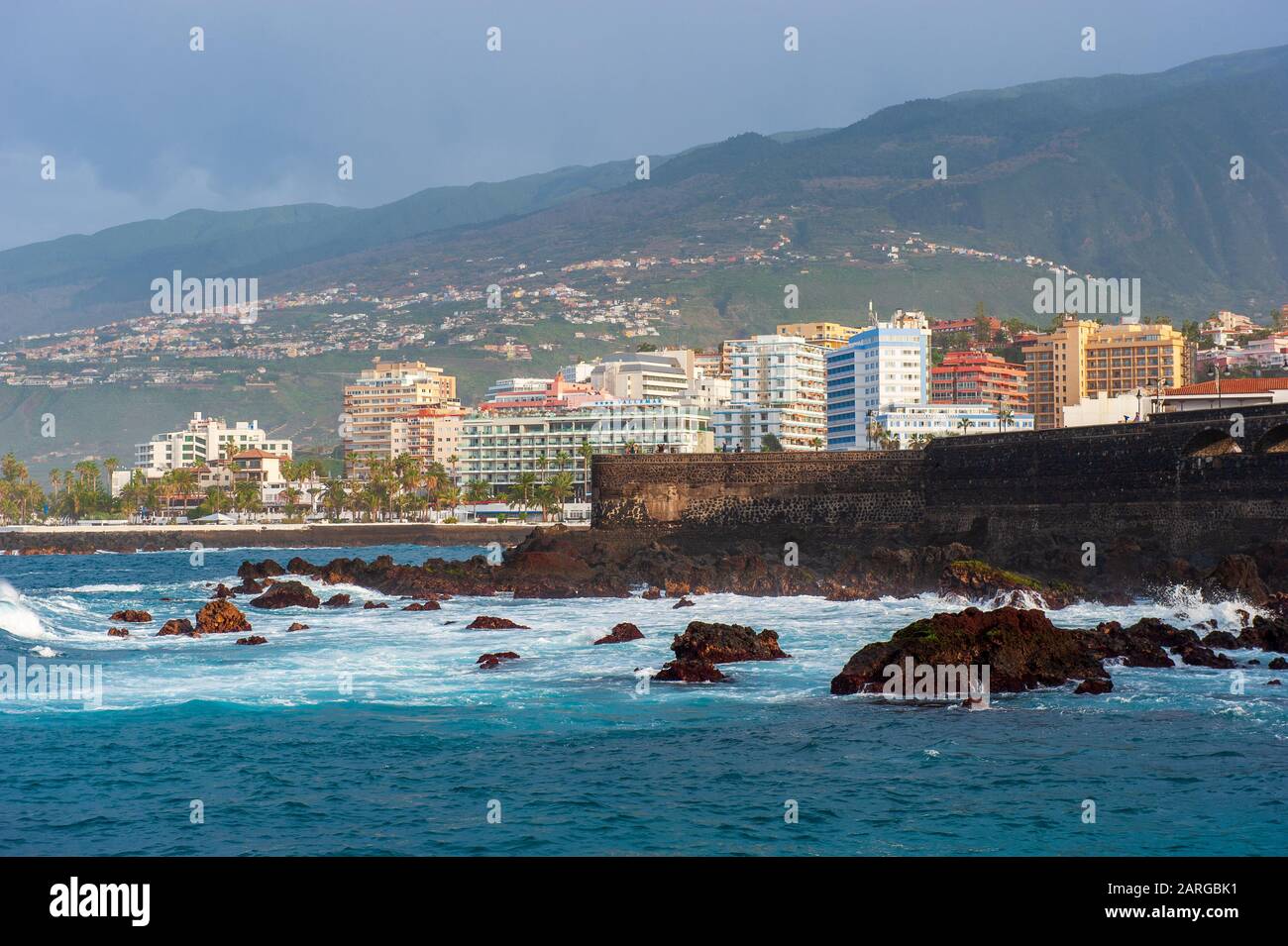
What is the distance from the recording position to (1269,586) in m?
34.7

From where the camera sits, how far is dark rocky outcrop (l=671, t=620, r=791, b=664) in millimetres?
25062

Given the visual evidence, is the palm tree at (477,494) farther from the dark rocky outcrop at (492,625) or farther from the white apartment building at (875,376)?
the dark rocky outcrop at (492,625)

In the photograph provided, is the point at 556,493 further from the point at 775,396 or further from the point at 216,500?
the point at 216,500

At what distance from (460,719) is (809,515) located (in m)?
33.8

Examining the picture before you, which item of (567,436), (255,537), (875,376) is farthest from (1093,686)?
(567,436)

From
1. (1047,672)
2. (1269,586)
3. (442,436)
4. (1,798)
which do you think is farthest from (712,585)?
(442,436)

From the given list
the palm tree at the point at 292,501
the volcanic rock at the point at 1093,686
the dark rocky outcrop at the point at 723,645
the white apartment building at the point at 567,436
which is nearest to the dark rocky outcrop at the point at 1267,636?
the volcanic rock at the point at 1093,686

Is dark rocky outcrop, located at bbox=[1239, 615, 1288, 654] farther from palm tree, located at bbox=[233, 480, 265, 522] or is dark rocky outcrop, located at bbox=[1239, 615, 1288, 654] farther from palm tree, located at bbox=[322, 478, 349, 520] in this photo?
palm tree, located at bbox=[233, 480, 265, 522]

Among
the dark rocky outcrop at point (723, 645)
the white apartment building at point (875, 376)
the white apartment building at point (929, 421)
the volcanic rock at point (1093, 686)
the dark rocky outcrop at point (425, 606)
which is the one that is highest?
the white apartment building at point (875, 376)

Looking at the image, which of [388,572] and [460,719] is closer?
[460,719]

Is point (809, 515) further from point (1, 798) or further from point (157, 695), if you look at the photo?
point (1, 798)

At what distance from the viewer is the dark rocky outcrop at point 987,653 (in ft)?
72.6

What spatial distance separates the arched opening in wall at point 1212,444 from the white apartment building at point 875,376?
10030 cm

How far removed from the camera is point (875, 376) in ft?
483
